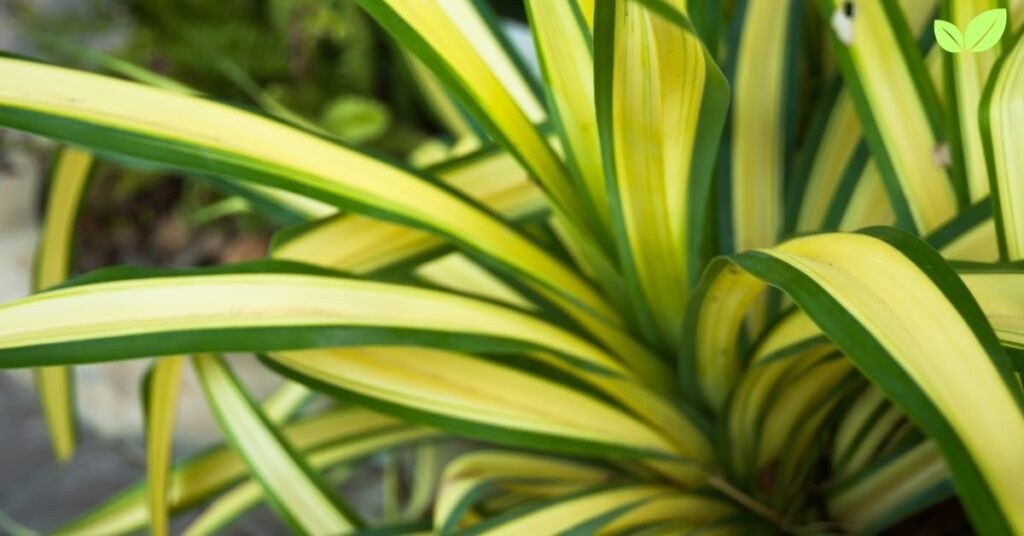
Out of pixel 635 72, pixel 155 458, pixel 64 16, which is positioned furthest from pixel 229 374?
pixel 64 16

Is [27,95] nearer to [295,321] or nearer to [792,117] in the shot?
[295,321]

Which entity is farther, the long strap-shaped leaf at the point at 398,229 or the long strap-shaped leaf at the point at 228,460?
the long strap-shaped leaf at the point at 228,460

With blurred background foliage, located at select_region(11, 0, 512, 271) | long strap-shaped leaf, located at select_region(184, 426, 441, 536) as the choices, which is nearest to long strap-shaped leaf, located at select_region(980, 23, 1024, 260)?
long strap-shaped leaf, located at select_region(184, 426, 441, 536)

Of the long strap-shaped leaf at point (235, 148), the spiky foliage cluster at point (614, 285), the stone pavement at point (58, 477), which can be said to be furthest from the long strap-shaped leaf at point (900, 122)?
the stone pavement at point (58, 477)

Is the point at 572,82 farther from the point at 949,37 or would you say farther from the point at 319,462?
the point at 319,462

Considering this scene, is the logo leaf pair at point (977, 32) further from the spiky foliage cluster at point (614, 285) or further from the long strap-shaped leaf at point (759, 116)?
the long strap-shaped leaf at point (759, 116)
